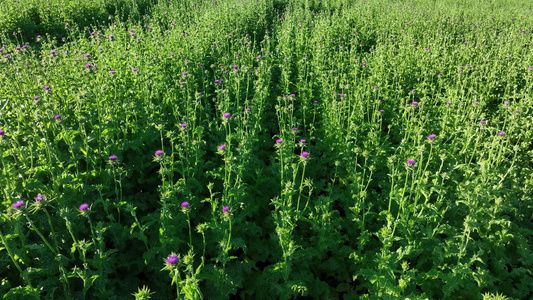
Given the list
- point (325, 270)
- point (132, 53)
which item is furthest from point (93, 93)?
point (325, 270)

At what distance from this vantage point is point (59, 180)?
2.66 meters

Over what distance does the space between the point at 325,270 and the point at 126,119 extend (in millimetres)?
2616

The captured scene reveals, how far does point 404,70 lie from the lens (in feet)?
19.7

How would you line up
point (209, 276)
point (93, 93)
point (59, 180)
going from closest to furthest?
point (209, 276), point (59, 180), point (93, 93)

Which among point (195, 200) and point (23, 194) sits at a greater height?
point (23, 194)

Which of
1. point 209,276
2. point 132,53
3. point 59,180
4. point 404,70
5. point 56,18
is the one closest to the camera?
point 209,276

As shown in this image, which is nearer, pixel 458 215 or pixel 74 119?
pixel 458 215

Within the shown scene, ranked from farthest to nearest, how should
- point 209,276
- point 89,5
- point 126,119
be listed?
point 89,5 < point 126,119 < point 209,276

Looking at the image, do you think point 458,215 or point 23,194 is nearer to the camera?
point 23,194

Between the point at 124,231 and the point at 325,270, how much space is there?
1810 mm

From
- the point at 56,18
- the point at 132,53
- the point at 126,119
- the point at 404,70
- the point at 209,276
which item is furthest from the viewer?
the point at 56,18

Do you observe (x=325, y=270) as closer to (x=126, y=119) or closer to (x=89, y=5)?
(x=126, y=119)

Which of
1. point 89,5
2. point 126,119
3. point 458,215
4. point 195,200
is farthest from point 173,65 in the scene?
point 89,5

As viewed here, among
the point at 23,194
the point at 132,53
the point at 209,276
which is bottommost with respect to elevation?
the point at 209,276
